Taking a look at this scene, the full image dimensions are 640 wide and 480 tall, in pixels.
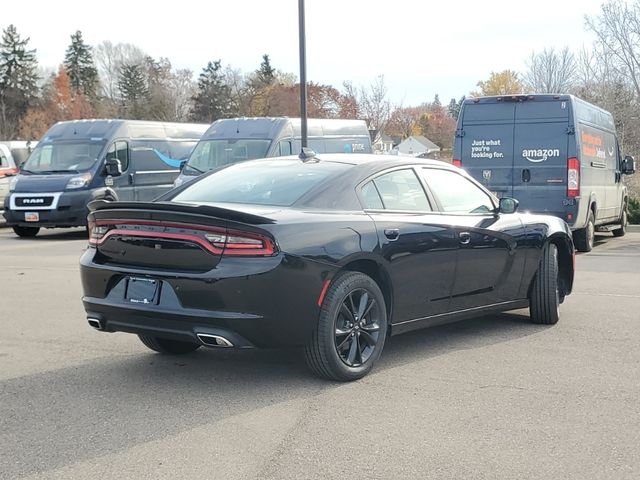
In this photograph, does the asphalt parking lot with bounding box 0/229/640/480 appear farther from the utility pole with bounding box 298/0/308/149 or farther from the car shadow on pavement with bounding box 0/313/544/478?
the utility pole with bounding box 298/0/308/149

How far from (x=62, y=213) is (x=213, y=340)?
42.8 ft

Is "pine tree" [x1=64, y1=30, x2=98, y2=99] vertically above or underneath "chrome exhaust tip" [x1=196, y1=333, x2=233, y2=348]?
above

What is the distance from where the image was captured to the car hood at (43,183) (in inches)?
671

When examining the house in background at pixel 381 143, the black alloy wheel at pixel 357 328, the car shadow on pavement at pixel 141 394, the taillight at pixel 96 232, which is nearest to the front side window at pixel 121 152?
the car shadow on pavement at pixel 141 394

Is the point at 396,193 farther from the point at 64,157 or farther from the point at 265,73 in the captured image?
the point at 265,73

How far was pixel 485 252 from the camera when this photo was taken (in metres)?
6.37

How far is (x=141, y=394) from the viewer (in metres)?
5.01

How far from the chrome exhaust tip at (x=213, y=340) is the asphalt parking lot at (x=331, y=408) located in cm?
36

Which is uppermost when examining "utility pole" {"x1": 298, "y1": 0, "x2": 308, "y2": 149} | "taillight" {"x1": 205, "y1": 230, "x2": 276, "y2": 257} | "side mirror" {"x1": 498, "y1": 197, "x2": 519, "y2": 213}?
"utility pole" {"x1": 298, "y1": 0, "x2": 308, "y2": 149}

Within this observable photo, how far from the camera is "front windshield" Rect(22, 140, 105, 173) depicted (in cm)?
1786

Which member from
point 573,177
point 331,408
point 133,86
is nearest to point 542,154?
point 573,177

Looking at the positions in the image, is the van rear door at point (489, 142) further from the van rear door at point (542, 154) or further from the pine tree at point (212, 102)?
the pine tree at point (212, 102)

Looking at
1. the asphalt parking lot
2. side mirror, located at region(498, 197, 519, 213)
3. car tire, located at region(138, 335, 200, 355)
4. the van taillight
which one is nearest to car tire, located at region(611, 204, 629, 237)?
the van taillight

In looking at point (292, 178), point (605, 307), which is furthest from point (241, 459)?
point (605, 307)
